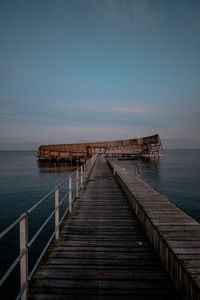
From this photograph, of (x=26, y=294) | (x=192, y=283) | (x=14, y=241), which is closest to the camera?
(x=192, y=283)

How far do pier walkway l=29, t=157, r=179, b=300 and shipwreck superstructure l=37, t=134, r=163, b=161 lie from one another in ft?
156

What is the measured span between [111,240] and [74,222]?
1386mm

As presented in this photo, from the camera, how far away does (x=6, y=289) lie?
476 centimetres

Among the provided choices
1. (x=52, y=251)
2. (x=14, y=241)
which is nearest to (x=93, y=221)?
(x=52, y=251)

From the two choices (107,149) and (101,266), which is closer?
(101,266)

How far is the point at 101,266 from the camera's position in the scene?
2881mm

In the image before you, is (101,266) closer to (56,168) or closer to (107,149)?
(56,168)

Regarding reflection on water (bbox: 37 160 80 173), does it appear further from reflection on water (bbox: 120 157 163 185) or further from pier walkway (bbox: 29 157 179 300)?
pier walkway (bbox: 29 157 179 300)

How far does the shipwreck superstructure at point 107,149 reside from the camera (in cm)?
5350

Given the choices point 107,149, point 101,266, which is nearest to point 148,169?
point 107,149

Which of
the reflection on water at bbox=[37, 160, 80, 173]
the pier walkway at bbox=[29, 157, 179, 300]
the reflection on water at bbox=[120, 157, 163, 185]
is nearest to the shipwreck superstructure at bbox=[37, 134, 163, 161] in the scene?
the reflection on water at bbox=[37, 160, 80, 173]

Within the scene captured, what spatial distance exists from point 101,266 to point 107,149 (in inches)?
2302

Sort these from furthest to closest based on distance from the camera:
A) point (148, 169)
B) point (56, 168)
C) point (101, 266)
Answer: point (56, 168) < point (148, 169) < point (101, 266)

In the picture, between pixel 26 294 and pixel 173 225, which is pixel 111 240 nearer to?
pixel 173 225
